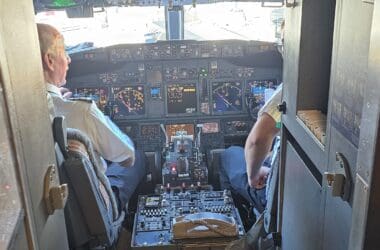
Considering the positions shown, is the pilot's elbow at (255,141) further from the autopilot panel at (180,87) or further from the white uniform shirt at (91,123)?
the autopilot panel at (180,87)

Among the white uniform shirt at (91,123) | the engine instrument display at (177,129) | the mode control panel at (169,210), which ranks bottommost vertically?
the mode control panel at (169,210)

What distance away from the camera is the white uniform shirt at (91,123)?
2666 mm

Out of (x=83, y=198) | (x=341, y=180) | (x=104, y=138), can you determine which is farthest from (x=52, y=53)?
(x=341, y=180)

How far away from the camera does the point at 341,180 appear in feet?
3.89

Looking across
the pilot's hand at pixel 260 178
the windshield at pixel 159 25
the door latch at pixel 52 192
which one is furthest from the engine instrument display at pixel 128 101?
the door latch at pixel 52 192

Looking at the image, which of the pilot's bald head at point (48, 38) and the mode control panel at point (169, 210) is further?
the mode control panel at point (169, 210)

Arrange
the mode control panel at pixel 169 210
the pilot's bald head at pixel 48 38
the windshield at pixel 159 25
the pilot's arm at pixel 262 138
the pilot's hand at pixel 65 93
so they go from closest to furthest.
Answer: the pilot's bald head at pixel 48 38 < the pilot's arm at pixel 262 138 < the mode control panel at pixel 169 210 < the pilot's hand at pixel 65 93 < the windshield at pixel 159 25

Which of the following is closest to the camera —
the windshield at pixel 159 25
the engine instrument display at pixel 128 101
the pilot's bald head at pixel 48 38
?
the pilot's bald head at pixel 48 38

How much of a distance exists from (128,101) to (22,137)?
11.6ft

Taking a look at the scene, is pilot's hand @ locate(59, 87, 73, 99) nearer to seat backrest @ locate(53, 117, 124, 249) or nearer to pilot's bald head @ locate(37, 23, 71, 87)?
pilot's bald head @ locate(37, 23, 71, 87)

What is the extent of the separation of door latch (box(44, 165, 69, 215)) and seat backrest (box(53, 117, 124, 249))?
722 mm

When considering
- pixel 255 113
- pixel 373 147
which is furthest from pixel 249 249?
pixel 255 113

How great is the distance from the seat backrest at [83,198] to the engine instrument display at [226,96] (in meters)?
2.33

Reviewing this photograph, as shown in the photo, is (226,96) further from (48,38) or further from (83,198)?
(83,198)
